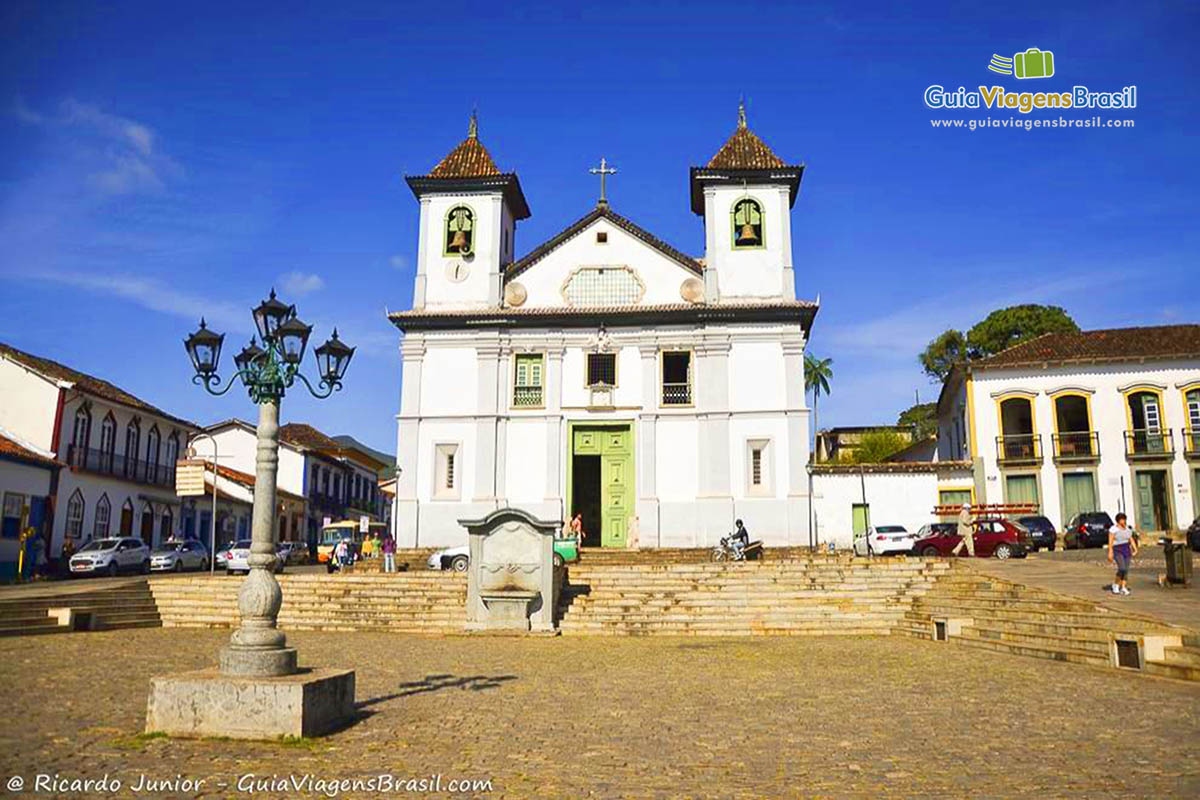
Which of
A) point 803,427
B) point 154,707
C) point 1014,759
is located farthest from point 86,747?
point 803,427

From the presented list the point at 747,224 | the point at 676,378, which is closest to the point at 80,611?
the point at 676,378

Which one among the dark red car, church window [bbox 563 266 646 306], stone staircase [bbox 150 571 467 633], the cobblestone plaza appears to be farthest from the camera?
church window [bbox 563 266 646 306]

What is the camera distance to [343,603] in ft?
60.1

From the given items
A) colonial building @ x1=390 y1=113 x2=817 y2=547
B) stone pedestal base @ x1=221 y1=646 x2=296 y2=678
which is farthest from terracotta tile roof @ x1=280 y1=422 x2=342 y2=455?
stone pedestal base @ x1=221 y1=646 x2=296 y2=678

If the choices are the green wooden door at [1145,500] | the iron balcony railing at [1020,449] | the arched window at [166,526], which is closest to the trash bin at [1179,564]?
the iron balcony railing at [1020,449]

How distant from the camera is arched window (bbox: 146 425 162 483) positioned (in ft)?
125

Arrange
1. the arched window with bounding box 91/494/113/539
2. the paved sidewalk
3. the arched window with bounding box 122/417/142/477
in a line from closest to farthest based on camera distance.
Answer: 1. the paved sidewalk
2. the arched window with bounding box 91/494/113/539
3. the arched window with bounding box 122/417/142/477

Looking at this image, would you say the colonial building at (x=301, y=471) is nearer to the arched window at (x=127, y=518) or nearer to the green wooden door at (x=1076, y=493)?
the arched window at (x=127, y=518)

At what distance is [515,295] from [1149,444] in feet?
76.7

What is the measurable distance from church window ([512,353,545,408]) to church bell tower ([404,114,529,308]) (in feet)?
6.90

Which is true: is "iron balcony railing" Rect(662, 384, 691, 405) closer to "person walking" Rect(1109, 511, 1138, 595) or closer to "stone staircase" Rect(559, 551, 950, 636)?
"stone staircase" Rect(559, 551, 950, 636)

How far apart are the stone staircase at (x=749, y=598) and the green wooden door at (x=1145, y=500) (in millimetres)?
17590

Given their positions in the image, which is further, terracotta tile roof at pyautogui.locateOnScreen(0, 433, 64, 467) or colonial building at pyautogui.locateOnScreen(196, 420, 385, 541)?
colonial building at pyautogui.locateOnScreen(196, 420, 385, 541)

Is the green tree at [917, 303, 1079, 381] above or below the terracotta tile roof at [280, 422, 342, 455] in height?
above
